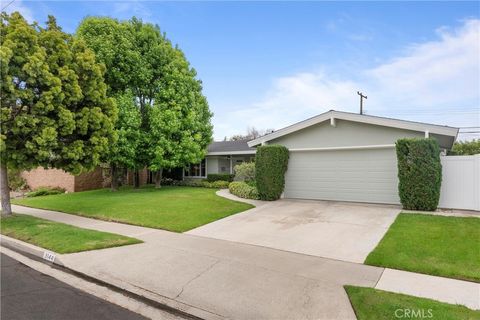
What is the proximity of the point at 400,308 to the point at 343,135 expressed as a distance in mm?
9392

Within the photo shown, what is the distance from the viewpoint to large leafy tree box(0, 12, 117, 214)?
8.56m

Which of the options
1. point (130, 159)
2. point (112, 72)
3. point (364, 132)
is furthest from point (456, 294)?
point (112, 72)

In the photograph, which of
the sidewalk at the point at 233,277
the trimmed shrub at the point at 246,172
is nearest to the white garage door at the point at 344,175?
the trimmed shrub at the point at 246,172

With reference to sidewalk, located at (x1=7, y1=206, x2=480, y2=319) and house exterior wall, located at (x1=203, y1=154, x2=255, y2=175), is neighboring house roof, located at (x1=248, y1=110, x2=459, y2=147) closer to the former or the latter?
sidewalk, located at (x1=7, y1=206, x2=480, y2=319)

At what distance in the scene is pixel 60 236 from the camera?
7.53 m

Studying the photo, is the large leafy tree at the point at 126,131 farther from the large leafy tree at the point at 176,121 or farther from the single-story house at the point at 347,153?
the single-story house at the point at 347,153

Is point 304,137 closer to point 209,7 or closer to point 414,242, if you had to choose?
point 209,7

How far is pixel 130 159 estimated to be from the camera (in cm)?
1662

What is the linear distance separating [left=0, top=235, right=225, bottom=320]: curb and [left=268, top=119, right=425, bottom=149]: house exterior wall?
987 cm

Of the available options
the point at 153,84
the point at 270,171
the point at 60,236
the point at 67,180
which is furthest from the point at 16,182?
the point at 270,171

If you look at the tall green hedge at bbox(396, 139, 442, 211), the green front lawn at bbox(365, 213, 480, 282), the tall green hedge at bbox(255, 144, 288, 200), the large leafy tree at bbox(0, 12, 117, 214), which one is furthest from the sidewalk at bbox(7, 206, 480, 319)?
the tall green hedge at bbox(255, 144, 288, 200)

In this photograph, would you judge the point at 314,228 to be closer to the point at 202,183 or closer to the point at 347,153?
the point at 347,153

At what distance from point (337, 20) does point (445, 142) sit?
6226mm

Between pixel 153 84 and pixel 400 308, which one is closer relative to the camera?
pixel 400 308
